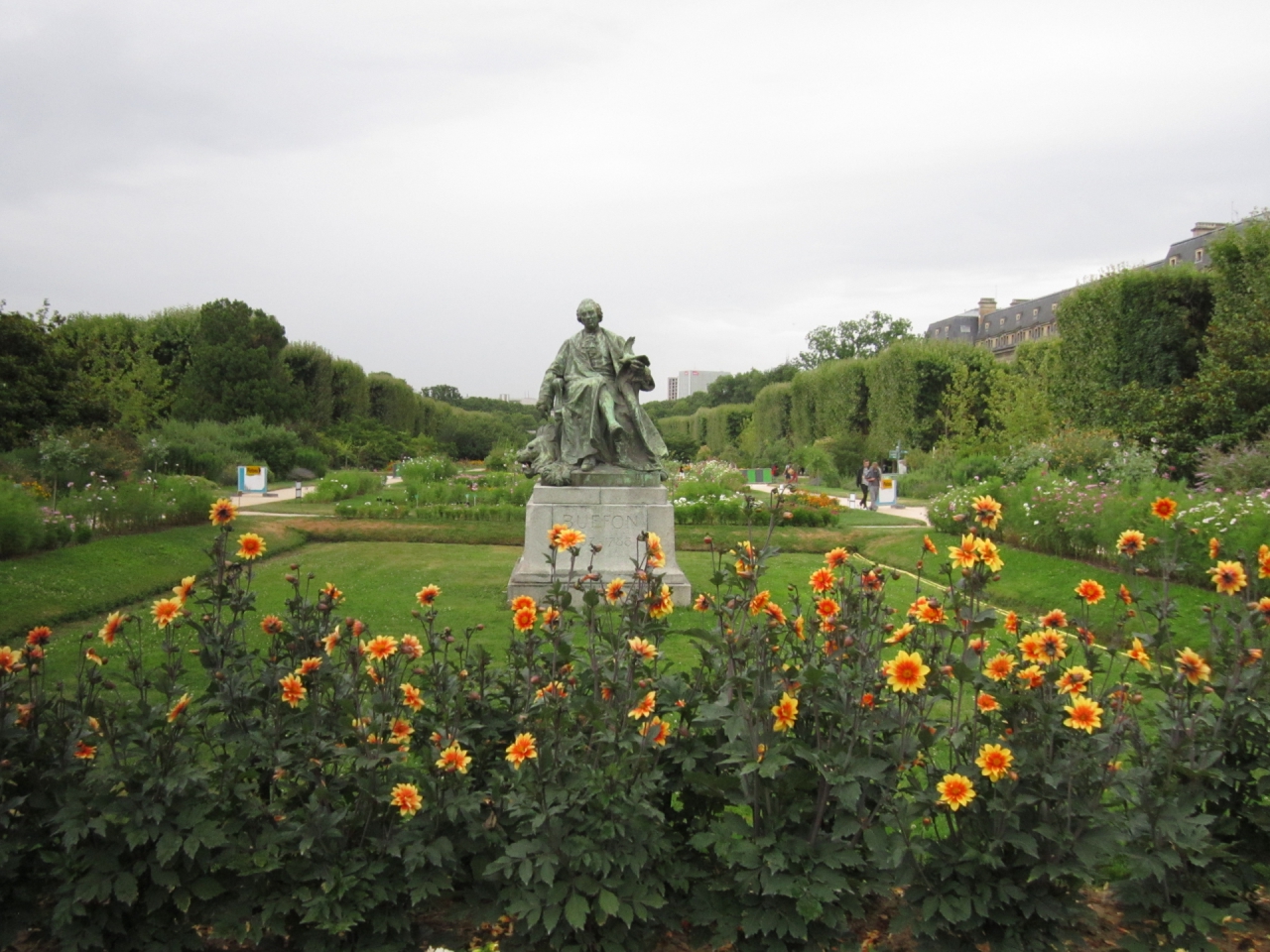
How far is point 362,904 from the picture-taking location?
7.95 feet

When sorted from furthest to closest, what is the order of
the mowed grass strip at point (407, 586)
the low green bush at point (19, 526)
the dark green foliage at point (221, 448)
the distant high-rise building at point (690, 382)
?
1. the distant high-rise building at point (690, 382)
2. the dark green foliage at point (221, 448)
3. the low green bush at point (19, 526)
4. the mowed grass strip at point (407, 586)

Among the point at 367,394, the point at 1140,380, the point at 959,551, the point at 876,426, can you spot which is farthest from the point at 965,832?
the point at 367,394

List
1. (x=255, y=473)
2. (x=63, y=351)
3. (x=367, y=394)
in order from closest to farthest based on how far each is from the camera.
Answer: (x=63, y=351), (x=255, y=473), (x=367, y=394)

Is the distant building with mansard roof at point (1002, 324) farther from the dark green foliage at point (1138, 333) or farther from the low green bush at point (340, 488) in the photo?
the low green bush at point (340, 488)

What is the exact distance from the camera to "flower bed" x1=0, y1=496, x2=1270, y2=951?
7.95ft

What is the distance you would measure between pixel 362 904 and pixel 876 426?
32.0 metres

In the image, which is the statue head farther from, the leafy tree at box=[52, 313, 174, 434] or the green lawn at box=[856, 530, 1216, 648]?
the leafy tree at box=[52, 313, 174, 434]

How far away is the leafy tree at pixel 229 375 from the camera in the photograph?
30.2 metres

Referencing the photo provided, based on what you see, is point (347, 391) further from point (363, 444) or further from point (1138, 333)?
point (1138, 333)

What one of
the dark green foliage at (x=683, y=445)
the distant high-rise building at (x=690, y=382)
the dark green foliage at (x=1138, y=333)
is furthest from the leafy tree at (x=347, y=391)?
the distant high-rise building at (x=690, y=382)

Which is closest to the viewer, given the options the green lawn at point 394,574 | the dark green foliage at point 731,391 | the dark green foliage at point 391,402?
the green lawn at point 394,574

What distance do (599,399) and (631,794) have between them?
6.26m

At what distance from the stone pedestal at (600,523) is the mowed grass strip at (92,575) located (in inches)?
110

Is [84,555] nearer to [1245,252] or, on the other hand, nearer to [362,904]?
[362,904]
